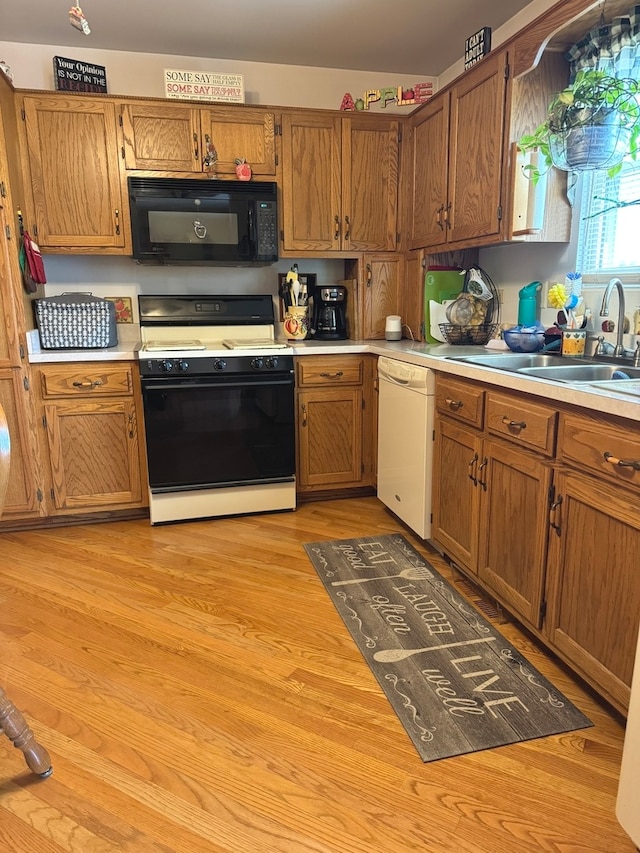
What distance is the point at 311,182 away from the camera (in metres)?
3.25

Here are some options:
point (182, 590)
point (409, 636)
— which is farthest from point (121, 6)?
point (409, 636)

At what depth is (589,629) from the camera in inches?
62.2

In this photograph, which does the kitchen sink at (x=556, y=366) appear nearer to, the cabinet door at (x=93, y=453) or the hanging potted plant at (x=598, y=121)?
the hanging potted plant at (x=598, y=121)

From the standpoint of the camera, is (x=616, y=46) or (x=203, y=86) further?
(x=203, y=86)

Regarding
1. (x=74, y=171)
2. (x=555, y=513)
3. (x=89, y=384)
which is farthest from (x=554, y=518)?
(x=74, y=171)

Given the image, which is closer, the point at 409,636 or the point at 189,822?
the point at 189,822

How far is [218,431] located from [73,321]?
92cm

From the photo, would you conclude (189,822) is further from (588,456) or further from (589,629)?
(588,456)

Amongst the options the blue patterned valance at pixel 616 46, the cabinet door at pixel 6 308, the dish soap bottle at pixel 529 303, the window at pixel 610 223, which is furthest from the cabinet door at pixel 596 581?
the cabinet door at pixel 6 308

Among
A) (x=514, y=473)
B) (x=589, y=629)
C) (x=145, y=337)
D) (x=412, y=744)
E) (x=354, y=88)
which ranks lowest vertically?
(x=412, y=744)

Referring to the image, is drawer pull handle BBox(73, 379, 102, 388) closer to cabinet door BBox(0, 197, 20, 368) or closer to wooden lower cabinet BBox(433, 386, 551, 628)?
cabinet door BBox(0, 197, 20, 368)

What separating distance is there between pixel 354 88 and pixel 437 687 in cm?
338

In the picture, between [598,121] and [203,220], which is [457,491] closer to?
[598,121]

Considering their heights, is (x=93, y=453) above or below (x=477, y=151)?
below
